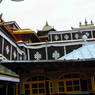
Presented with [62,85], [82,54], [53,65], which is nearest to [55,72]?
[53,65]

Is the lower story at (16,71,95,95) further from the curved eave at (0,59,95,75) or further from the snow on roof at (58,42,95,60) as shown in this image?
the curved eave at (0,59,95,75)

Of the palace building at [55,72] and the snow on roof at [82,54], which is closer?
the palace building at [55,72]

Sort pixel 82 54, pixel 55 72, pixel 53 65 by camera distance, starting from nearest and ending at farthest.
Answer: pixel 53 65 < pixel 55 72 < pixel 82 54

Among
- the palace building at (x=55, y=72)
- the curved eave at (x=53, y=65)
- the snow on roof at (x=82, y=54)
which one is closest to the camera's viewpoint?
the curved eave at (x=53, y=65)

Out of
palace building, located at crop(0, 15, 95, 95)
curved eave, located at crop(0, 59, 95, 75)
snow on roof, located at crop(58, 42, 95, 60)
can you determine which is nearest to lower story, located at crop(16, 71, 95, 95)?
palace building, located at crop(0, 15, 95, 95)

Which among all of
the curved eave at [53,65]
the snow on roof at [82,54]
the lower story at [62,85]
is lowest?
the lower story at [62,85]

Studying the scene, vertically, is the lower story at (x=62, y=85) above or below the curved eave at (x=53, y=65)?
below

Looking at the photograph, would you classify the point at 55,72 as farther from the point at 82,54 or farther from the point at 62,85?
the point at 62,85

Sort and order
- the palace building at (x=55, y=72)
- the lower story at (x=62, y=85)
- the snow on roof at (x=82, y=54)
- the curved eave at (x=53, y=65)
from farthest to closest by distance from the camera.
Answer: the lower story at (x=62, y=85)
the snow on roof at (x=82, y=54)
the palace building at (x=55, y=72)
the curved eave at (x=53, y=65)

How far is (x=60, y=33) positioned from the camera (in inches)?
1597

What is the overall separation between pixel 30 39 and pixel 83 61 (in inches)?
1140

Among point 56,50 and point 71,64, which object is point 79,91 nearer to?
point 71,64

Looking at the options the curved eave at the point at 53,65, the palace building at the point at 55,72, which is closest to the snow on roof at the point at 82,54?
the palace building at the point at 55,72

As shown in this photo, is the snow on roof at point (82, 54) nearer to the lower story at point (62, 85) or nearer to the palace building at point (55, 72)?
the palace building at point (55, 72)
